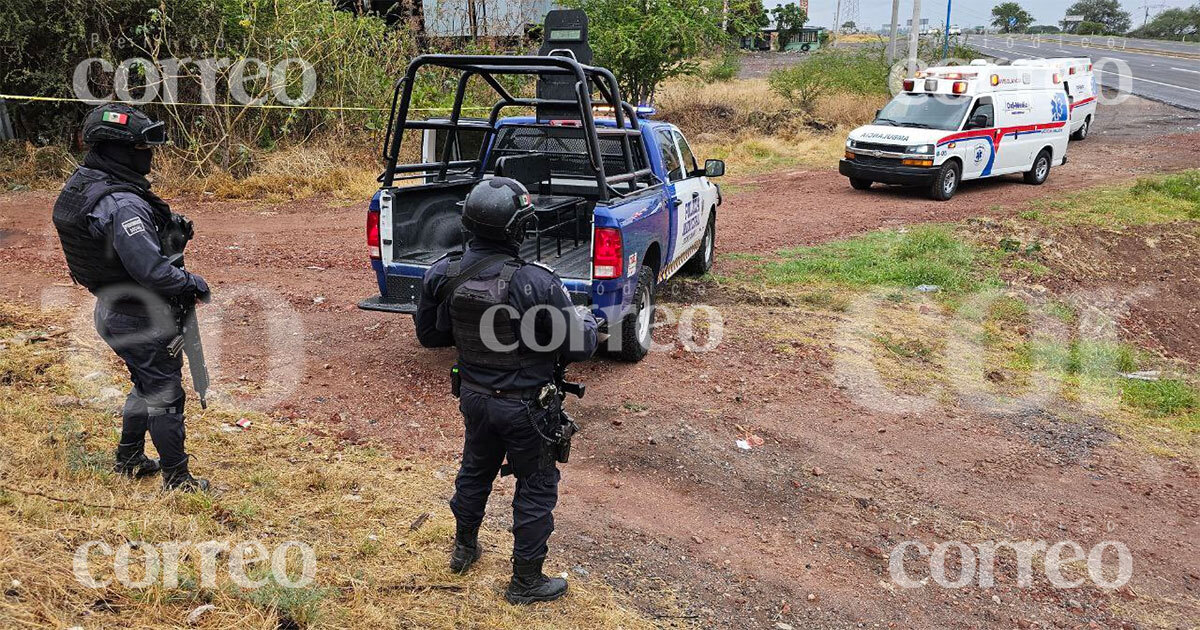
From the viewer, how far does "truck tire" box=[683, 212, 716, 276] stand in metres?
9.21

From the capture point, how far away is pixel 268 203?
13086mm

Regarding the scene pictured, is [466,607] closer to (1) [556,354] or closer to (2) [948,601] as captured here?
(1) [556,354]

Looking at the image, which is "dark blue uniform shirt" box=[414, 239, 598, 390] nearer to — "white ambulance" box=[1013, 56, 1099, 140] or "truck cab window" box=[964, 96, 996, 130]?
"truck cab window" box=[964, 96, 996, 130]

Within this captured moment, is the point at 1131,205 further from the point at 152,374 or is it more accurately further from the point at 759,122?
the point at 152,374

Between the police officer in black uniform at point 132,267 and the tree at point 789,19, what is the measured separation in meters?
64.2

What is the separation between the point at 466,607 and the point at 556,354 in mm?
1090

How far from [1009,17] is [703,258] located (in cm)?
10525

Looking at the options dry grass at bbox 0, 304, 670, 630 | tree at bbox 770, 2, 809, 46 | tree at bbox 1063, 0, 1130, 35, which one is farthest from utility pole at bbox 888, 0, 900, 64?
tree at bbox 1063, 0, 1130, 35

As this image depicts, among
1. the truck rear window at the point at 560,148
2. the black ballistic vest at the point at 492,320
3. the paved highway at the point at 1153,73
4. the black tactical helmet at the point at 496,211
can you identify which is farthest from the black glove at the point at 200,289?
the paved highway at the point at 1153,73

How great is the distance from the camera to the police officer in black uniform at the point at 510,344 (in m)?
3.47

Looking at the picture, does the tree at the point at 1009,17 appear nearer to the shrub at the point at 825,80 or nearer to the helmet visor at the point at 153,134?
the shrub at the point at 825,80

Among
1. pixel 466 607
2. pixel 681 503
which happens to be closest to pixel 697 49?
pixel 681 503

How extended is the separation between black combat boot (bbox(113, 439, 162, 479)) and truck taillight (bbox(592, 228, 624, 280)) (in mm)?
2882

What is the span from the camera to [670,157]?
7.81 metres
